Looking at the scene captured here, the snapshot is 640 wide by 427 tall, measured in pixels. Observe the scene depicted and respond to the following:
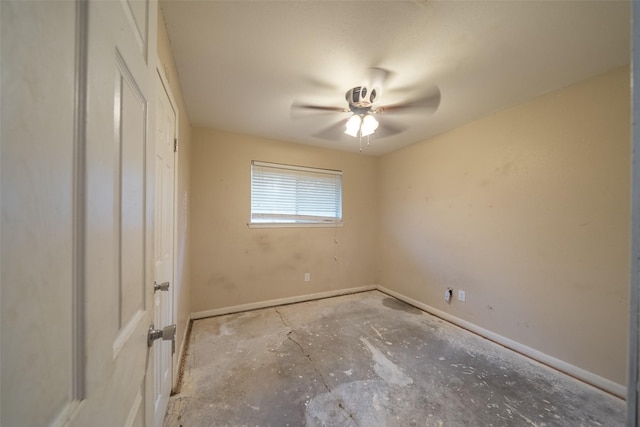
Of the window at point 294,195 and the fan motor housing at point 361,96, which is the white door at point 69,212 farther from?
the window at point 294,195

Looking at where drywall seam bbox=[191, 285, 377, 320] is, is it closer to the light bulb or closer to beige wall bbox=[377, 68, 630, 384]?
beige wall bbox=[377, 68, 630, 384]

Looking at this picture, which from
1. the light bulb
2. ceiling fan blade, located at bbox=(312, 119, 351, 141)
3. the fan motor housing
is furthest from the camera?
ceiling fan blade, located at bbox=(312, 119, 351, 141)

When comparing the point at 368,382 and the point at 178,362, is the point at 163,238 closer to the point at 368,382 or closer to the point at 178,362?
the point at 178,362

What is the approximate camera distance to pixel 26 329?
26 centimetres

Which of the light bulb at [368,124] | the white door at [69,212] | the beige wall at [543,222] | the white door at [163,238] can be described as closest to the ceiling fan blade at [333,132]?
the light bulb at [368,124]

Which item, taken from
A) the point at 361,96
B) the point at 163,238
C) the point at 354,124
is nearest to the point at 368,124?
the point at 354,124

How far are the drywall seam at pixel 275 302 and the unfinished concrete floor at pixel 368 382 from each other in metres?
0.22

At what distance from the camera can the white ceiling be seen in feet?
3.94

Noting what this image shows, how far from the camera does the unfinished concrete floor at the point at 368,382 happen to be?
4.63 feet

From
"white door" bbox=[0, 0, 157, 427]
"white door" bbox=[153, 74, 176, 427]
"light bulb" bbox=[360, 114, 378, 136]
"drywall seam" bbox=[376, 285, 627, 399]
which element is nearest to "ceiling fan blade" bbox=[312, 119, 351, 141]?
"light bulb" bbox=[360, 114, 378, 136]

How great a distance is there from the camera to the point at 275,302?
122 inches

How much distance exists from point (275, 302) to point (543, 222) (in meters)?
2.97

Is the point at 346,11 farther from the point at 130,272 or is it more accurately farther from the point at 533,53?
the point at 130,272

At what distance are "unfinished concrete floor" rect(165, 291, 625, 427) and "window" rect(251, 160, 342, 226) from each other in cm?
137
